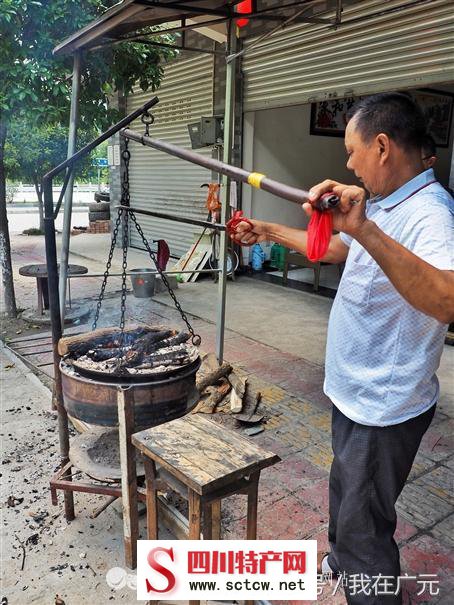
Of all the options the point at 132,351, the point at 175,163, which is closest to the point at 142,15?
the point at 132,351

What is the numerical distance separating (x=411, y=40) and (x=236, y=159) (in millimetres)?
3895

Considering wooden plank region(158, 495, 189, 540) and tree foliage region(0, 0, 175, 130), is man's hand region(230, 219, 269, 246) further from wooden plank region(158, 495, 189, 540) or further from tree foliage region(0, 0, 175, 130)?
tree foliage region(0, 0, 175, 130)

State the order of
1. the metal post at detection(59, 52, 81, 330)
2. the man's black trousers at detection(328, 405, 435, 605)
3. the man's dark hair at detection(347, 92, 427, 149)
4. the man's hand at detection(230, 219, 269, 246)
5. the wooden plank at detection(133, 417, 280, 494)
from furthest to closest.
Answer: the metal post at detection(59, 52, 81, 330) → the man's hand at detection(230, 219, 269, 246) → the wooden plank at detection(133, 417, 280, 494) → the man's black trousers at detection(328, 405, 435, 605) → the man's dark hair at detection(347, 92, 427, 149)

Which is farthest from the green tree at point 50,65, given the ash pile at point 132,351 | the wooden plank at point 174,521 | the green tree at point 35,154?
the green tree at point 35,154

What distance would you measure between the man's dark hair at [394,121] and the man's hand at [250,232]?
33.9 inches

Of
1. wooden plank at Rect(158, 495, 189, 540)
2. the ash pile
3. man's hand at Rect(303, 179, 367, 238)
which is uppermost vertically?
man's hand at Rect(303, 179, 367, 238)

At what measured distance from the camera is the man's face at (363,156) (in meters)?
1.75

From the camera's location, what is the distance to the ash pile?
2761mm

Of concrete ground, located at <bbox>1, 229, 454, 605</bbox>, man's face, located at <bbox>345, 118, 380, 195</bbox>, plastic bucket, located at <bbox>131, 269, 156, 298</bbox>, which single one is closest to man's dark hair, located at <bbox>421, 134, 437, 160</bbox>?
man's face, located at <bbox>345, 118, 380, 195</bbox>

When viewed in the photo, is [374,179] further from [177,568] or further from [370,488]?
[177,568]

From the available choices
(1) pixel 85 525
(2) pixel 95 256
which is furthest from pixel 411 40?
(2) pixel 95 256

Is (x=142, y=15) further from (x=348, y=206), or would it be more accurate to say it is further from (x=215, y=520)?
(x=215, y=520)

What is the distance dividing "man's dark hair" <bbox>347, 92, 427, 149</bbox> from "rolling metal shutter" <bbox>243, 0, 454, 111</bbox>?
11.6 ft

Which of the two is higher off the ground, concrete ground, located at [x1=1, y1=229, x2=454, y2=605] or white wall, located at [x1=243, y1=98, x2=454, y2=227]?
white wall, located at [x1=243, y1=98, x2=454, y2=227]
